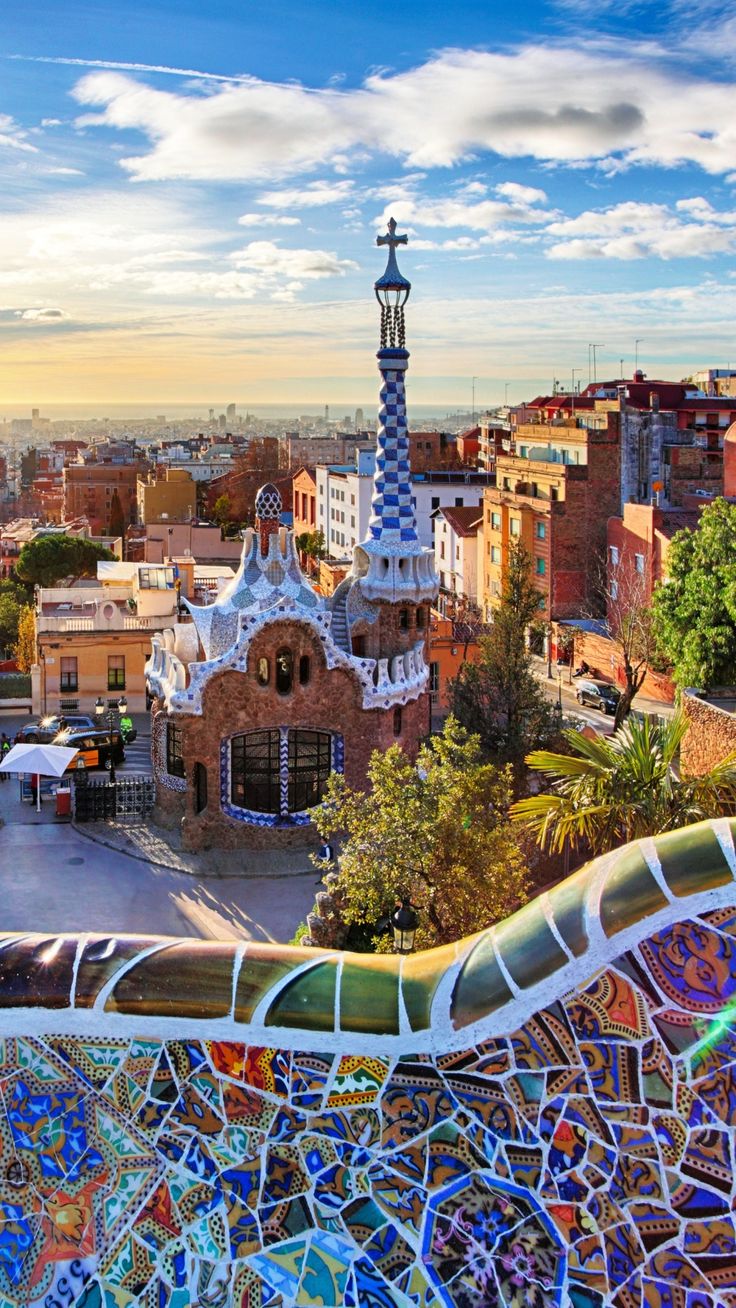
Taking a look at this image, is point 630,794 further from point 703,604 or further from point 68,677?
point 68,677

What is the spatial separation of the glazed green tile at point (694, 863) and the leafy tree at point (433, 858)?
8.45 meters

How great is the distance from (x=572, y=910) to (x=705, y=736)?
1642 centimetres

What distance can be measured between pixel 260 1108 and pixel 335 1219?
0.55m

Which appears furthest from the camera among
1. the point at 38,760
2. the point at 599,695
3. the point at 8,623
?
the point at 8,623

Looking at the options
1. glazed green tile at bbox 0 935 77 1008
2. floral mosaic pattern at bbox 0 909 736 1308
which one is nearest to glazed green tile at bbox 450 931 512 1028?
floral mosaic pattern at bbox 0 909 736 1308

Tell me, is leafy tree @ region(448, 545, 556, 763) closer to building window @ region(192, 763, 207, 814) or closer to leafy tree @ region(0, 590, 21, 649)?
building window @ region(192, 763, 207, 814)

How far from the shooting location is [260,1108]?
523cm

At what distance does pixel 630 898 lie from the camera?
495 cm

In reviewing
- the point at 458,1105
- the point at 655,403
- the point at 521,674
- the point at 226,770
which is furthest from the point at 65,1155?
the point at 655,403

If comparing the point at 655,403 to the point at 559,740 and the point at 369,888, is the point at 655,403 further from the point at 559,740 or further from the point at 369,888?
the point at 369,888

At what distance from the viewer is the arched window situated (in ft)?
68.4

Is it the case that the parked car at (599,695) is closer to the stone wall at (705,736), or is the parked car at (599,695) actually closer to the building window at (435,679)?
the building window at (435,679)

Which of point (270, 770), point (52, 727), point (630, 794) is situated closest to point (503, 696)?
point (270, 770)

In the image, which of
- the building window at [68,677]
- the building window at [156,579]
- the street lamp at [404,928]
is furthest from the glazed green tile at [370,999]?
the building window at [156,579]
